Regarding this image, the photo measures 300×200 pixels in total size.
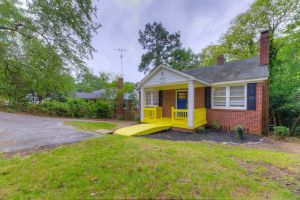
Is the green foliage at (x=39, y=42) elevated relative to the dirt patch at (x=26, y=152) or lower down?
elevated

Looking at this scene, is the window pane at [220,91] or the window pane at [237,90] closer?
the window pane at [237,90]

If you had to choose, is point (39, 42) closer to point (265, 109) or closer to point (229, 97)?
point (229, 97)

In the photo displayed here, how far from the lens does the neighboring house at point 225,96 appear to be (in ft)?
27.0

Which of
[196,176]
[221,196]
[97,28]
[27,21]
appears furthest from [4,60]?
→ [221,196]

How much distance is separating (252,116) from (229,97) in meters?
1.57

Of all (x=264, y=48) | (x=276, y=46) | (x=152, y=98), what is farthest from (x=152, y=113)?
(x=276, y=46)

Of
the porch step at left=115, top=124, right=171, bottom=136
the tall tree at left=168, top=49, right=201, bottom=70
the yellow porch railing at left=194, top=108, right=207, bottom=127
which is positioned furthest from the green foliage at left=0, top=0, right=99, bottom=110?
the tall tree at left=168, top=49, right=201, bottom=70

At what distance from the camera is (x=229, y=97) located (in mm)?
9188

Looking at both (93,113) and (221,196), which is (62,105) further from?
(221,196)

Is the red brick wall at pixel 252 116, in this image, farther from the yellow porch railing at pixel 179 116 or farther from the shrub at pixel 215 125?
the yellow porch railing at pixel 179 116

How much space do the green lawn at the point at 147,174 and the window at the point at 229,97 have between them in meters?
4.30

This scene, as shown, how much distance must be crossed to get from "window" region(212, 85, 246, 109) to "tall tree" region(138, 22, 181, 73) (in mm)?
19652

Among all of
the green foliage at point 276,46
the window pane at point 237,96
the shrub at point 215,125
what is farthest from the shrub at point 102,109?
the green foliage at point 276,46

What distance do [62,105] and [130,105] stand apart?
698 centimetres
